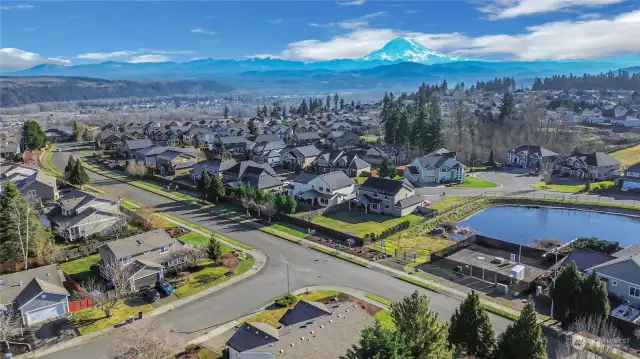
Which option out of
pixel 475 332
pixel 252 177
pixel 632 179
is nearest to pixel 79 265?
pixel 252 177

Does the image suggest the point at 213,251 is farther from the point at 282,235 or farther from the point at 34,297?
the point at 34,297

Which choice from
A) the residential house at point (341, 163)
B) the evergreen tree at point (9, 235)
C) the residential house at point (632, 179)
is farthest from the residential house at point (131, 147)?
the residential house at point (632, 179)

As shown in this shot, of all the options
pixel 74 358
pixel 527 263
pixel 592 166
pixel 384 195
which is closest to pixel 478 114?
pixel 592 166

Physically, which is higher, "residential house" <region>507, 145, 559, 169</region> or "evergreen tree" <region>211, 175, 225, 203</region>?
"residential house" <region>507, 145, 559, 169</region>

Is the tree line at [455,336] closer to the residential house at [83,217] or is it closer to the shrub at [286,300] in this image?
the shrub at [286,300]

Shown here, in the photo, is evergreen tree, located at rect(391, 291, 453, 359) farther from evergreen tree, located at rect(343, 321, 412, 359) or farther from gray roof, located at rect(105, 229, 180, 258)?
gray roof, located at rect(105, 229, 180, 258)

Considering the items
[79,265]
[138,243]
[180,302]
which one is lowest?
[180,302]

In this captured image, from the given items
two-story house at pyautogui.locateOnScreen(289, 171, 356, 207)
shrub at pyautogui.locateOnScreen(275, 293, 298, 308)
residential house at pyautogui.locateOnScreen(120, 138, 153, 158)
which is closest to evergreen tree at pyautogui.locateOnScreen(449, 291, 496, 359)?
shrub at pyautogui.locateOnScreen(275, 293, 298, 308)
